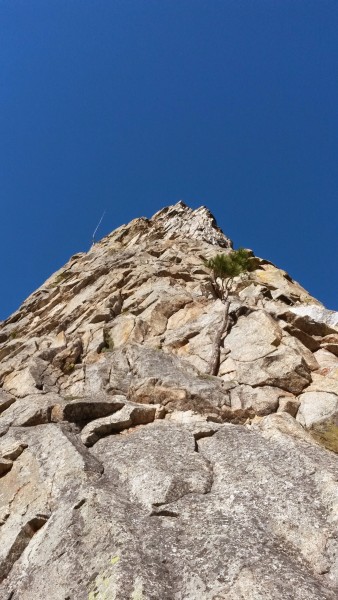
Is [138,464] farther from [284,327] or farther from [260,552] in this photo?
[284,327]

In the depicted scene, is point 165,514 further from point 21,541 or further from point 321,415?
point 321,415

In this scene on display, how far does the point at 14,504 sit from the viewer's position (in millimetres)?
15398

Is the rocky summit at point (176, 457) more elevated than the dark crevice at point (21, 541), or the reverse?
the rocky summit at point (176, 457)

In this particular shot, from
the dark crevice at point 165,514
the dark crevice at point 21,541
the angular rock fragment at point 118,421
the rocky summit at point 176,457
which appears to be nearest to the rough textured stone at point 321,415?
the rocky summit at point 176,457

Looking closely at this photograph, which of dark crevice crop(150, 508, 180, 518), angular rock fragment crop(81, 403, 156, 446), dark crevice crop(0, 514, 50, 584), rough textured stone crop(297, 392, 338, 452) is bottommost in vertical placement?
dark crevice crop(0, 514, 50, 584)

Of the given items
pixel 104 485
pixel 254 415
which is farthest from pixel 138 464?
pixel 254 415

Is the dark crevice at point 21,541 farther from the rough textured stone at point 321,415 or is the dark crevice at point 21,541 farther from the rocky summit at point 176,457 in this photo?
the rough textured stone at point 321,415

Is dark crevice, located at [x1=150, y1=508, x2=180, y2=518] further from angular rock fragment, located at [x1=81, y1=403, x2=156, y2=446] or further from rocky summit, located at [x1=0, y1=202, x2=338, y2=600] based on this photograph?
angular rock fragment, located at [x1=81, y1=403, x2=156, y2=446]

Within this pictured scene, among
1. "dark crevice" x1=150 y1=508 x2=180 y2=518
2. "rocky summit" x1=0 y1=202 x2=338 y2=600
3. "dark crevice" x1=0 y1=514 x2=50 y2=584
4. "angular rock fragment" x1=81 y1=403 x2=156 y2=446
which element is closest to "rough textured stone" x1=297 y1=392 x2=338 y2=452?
"rocky summit" x1=0 y1=202 x2=338 y2=600

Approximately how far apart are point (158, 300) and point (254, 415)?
17.3 m

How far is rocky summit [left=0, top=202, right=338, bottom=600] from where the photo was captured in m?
11.3

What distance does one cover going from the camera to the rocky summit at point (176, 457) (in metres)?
11.3

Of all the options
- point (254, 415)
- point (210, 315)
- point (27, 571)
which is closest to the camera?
point (27, 571)

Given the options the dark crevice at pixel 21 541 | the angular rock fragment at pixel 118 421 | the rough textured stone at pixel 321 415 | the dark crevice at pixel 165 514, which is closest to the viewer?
the dark crevice at pixel 21 541
